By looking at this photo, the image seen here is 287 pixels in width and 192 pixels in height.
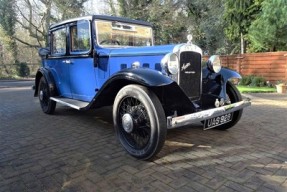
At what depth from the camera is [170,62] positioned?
338 centimetres

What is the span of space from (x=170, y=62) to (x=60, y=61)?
9.94ft

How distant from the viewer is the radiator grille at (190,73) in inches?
141

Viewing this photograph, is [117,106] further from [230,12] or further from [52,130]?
[230,12]

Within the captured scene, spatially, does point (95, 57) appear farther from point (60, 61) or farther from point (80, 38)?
point (60, 61)

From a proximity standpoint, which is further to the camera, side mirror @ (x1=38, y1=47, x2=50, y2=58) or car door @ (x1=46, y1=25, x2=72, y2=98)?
side mirror @ (x1=38, y1=47, x2=50, y2=58)

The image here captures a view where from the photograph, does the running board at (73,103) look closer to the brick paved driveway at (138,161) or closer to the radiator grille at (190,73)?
the brick paved driveway at (138,161)

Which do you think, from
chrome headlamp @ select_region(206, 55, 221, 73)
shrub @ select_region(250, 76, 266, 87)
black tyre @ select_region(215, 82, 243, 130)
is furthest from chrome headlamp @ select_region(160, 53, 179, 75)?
shrub @ select_region(250, 76, 266, 87)

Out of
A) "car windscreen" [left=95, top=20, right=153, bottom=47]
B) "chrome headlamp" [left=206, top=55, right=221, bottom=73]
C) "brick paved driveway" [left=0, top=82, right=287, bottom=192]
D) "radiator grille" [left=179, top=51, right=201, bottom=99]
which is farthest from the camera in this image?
"car windscreen" [left=95, top=20, right=153, bottom=47]

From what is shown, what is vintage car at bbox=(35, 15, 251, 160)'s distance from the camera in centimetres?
314

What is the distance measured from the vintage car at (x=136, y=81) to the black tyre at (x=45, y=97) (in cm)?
2

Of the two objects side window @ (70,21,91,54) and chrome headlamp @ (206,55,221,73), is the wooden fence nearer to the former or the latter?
chrome headlamp @ (206,55,221,73)

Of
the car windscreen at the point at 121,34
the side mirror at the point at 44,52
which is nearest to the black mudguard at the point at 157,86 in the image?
the car windscreen at the point at 121,34

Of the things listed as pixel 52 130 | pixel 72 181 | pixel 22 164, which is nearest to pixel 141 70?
pixel 72 181

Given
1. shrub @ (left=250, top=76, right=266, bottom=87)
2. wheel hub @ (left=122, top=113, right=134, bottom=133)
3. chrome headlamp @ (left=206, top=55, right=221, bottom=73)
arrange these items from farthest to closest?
1. shrub @ (left=250, top=76, right=266, bottom=87)
2. chrome headlamp @ (left=206, top=55, right=221, bottom=73)
3. wheel hub @ (left=122, top=113, right=134, bottom=133)
